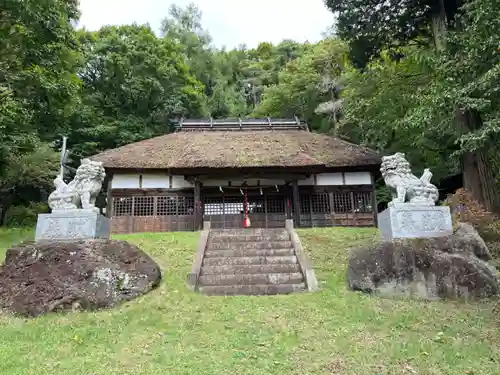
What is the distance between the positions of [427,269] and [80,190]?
24.3ft

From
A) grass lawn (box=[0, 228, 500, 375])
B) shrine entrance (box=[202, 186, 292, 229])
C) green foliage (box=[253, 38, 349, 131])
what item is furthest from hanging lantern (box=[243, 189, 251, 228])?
green foliage (box=[253, 38, 349, 131])

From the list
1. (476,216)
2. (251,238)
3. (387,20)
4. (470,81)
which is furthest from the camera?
(387,20)

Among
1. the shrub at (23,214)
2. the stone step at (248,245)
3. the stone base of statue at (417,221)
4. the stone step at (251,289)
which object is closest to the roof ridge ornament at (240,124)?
the shrub at (23,214)

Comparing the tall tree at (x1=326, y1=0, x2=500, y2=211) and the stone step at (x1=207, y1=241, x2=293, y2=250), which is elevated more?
the tall tree at (x1=326, y1=0, x2=500, y2=211)

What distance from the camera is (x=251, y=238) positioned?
11.4 metres

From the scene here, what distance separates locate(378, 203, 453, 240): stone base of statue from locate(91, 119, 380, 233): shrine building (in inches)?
318

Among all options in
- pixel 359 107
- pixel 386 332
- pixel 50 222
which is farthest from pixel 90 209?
pixel 359 107

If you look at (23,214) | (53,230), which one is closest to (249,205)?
(53,230)

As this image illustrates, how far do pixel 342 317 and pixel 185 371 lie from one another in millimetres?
2920

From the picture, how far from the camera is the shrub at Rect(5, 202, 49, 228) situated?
2158cm

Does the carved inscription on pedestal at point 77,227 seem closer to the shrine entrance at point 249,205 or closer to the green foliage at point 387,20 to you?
the shrine entrance at point 249,205

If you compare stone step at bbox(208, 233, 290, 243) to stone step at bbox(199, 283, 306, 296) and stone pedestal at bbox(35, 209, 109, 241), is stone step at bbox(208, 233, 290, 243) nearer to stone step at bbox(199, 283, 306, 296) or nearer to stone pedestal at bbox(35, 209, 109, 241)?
stone step at bbox(199, 283, 306, 296)

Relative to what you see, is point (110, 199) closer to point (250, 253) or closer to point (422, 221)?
point (250, 253)

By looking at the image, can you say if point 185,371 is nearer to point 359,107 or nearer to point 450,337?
point 450,337
